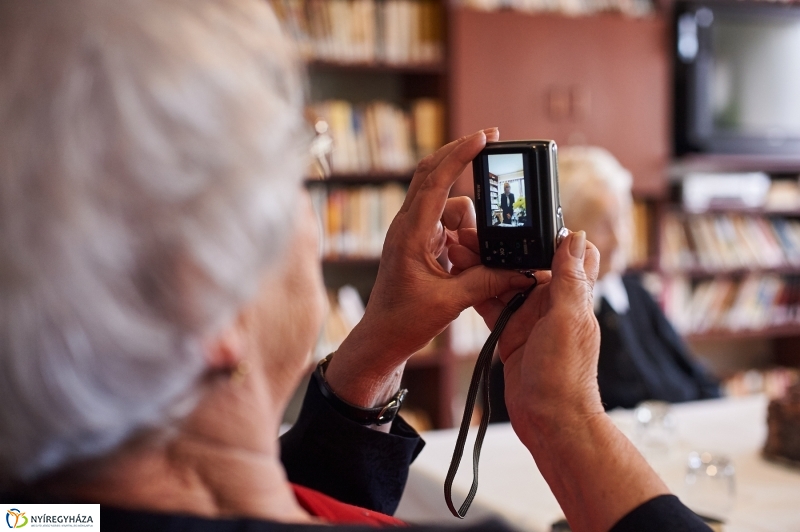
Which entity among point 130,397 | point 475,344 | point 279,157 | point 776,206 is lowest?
point 475,344

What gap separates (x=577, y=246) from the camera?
2.46 feet

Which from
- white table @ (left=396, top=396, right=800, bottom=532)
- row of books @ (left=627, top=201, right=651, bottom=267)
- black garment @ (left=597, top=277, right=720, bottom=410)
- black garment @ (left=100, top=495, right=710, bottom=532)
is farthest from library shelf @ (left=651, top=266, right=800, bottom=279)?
black garment @ (left=100, top=495, right=710, bottom=532)

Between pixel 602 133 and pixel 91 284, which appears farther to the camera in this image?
pixel 602 133

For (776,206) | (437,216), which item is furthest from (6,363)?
(776,206)

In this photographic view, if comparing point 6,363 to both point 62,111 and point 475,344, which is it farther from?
point 475,344

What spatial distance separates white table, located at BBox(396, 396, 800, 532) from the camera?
3.90 ft

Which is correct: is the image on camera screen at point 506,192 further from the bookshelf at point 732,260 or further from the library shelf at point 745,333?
the library shelf at point 745,333

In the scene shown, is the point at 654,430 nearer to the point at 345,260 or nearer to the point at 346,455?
the point at 346,455

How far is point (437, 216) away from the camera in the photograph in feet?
2.68

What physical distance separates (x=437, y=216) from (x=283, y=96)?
0.32 m

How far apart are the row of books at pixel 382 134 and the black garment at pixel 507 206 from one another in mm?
1966

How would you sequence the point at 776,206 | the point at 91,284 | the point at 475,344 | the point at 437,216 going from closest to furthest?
1. the point at 91,284
2. the point at 437,216
3. the point at 475,344
4. the point at 776,206

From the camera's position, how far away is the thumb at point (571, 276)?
739mm

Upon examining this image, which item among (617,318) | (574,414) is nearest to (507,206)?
(574,414)
